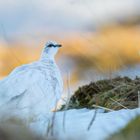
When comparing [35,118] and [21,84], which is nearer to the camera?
[35,118]

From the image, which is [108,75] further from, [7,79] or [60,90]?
[7,79]

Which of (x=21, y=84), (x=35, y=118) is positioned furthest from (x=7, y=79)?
(x=35, y=118)

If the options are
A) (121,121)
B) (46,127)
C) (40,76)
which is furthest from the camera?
(40,76)

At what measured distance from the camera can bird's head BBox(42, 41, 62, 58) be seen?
758cm

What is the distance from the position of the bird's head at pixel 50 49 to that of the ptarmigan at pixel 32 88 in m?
0.74

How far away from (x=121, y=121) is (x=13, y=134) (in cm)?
140

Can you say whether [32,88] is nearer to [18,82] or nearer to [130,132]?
[18,82]

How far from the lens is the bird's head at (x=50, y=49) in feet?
24.9

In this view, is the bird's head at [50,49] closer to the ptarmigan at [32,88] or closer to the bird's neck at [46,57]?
the bird's neck at [46,57]

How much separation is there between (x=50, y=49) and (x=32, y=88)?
2063mm

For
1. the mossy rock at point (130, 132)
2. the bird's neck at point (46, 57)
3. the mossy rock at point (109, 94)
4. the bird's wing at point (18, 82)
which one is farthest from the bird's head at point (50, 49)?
the mossy rock at point (130, 132)

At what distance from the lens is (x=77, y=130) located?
148 inches

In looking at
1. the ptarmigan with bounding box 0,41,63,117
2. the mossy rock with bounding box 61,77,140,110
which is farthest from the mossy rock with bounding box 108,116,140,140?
the mossy rock with bounding box 61,77,140,110

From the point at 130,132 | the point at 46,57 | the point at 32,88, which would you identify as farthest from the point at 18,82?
the point at 130,132
